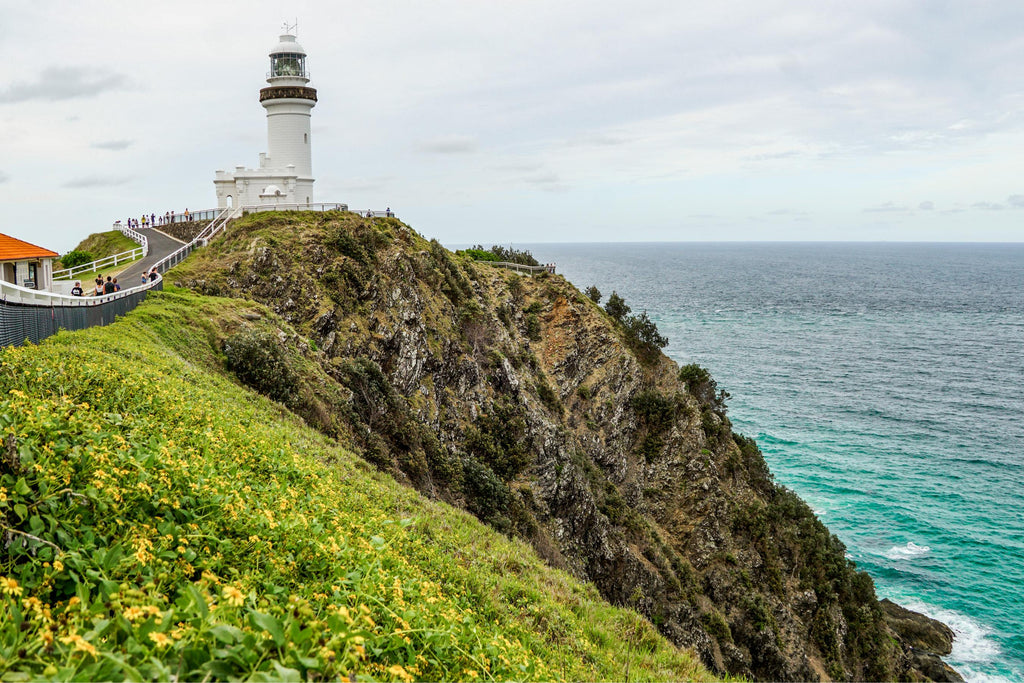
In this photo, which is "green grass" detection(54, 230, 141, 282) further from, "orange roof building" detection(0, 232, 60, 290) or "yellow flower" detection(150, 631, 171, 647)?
"yellow flower" detection(150, 631, 171, 647)

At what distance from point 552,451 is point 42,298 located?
2283cm

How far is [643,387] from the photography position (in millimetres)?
48281

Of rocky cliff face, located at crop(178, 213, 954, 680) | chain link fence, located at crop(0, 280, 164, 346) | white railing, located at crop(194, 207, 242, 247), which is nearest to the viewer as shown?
chain link fence, located at crop(0, 280, 164, 346)

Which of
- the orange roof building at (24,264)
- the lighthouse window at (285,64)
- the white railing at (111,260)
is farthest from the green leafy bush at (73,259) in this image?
the lighthouse window at (285,64)

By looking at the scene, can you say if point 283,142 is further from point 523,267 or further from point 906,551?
point 906,551

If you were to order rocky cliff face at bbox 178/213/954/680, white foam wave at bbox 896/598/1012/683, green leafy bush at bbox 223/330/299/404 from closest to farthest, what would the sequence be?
green leafy bush at bbox 223/330/299/404 → rocky cliff face at bbox 178/213/954/680 → white foam wave at bbox 896/598/1012/683

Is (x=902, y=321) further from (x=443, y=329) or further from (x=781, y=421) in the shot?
(x=443, y=329)

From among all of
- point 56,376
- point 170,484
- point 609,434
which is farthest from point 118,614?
point 609,434

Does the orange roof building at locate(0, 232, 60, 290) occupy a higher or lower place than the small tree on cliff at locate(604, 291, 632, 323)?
higher

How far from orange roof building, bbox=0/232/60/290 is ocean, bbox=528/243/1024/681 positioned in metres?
48.7

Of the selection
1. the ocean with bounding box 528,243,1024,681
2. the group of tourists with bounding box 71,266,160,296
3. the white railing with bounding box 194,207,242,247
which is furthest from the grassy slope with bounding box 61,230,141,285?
the ocean with bounding box 528,243,1024,681

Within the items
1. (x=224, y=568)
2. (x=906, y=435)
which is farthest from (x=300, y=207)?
(x=906, y=435)

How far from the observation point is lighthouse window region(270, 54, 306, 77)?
4841 cm

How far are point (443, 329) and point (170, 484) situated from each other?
90.2ft
